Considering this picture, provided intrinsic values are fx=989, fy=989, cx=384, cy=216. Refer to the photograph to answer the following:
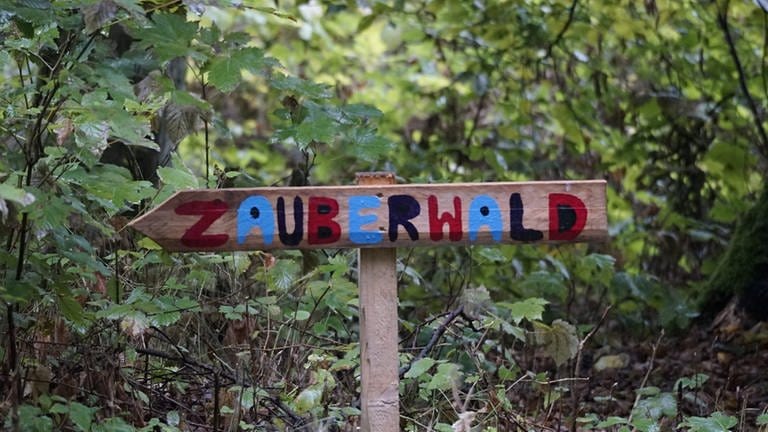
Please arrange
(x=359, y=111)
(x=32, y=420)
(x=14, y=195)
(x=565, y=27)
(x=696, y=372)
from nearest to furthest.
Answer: (x=14, y=195), (x=32, y=420), (x=359, y=111), (x=696, y=372), (x=565, y=27)

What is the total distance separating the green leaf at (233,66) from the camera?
2686 mm

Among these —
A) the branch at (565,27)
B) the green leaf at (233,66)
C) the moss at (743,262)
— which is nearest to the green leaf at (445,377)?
the green leaf at (233,66)

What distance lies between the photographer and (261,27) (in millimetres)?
8711

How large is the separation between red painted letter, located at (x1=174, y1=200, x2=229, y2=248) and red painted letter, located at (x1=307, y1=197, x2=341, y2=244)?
0.19m

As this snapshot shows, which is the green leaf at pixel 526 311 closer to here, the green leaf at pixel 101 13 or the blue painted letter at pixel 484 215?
the blue painted letter at pixel 484 215

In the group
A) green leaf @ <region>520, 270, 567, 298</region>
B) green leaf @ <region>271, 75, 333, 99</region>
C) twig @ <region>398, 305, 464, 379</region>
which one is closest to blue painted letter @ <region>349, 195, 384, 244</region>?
twig @ <region>398, 305, 464, 379</region>

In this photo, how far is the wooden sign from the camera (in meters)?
2.23

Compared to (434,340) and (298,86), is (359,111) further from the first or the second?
(434,340)

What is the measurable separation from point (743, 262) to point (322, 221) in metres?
2.88

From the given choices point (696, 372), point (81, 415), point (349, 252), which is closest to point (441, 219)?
point (81, 415)

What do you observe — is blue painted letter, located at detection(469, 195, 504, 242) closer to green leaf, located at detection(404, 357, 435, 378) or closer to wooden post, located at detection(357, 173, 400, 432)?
wooden post, located at detection(357, 173, 400, 432)

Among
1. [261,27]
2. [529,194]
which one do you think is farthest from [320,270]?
[261,27]

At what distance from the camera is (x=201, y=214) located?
2234 millimetres

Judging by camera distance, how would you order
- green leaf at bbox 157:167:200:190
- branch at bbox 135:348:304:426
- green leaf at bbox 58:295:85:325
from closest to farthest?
green leaf at bbox 58:295:85:325 → branch at bbox 135:348:304:426 → green leaf at bbox 157:167:200:190
